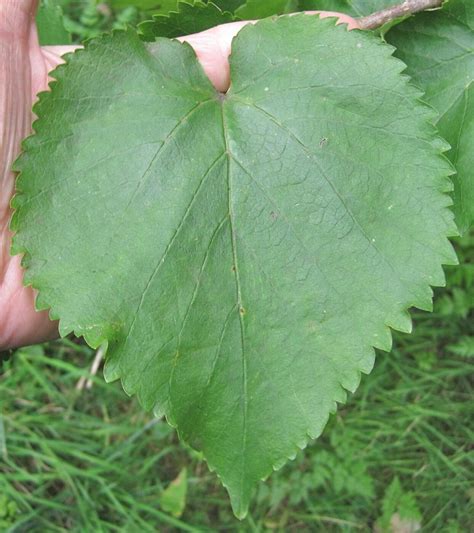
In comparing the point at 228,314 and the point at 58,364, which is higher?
the point at 228,314

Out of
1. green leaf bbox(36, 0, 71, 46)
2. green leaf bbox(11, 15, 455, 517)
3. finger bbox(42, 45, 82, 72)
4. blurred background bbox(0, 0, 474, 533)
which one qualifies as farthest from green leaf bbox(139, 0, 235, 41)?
blurred background bbox(0, 0, 474, 533)

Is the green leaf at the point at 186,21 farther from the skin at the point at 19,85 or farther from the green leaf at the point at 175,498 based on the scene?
the green leaf at the point at 175,498

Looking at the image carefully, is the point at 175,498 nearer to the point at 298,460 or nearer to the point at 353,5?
the point at 298,460

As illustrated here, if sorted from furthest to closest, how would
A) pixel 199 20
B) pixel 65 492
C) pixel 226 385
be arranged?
1. pixel 65 492
2. pixel 199 20
3. pixel 226 385

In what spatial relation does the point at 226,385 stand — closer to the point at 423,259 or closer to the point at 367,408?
the point at 423,259

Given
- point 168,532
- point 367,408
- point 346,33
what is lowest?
point 168,532

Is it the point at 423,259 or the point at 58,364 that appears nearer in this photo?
the point at 423,259

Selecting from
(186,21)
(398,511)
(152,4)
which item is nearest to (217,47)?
(186,21)

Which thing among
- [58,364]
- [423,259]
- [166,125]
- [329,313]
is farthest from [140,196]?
[58,364]
